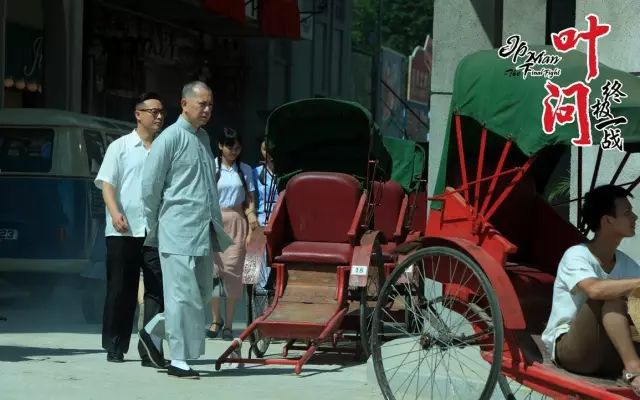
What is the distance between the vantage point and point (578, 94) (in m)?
6.92

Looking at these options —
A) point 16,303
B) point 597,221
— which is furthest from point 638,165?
point 16,303

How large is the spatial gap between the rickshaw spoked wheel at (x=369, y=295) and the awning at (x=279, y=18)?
1921 cm

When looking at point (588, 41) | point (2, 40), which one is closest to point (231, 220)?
point (588, 41)

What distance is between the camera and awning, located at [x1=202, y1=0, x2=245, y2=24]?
2552 centimetres

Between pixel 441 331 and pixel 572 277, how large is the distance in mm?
1129

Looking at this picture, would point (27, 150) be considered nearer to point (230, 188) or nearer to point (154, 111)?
point (230, 188)

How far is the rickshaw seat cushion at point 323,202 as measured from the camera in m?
10.7

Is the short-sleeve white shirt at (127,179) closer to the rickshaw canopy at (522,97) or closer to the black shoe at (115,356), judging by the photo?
the black shoe at (115,356)

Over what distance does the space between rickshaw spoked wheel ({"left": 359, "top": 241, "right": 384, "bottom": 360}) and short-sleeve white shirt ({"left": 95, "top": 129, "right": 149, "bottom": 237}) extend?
5.47 ft

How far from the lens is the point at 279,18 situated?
99.7 feet

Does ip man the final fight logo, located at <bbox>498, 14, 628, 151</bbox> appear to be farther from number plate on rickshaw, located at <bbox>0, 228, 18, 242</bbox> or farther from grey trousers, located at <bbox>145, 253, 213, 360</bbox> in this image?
number plate on rickshaw, located at <bbox>0, 228, 18, 242</bbox>

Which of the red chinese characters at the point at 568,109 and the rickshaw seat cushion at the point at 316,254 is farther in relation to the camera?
the rickshaw seat cushion at the point at 316,254

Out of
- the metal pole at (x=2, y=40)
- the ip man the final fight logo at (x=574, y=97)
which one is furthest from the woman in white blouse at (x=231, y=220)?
the metal pole at (x=2, y=40)

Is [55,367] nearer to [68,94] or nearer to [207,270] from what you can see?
[207,270]
